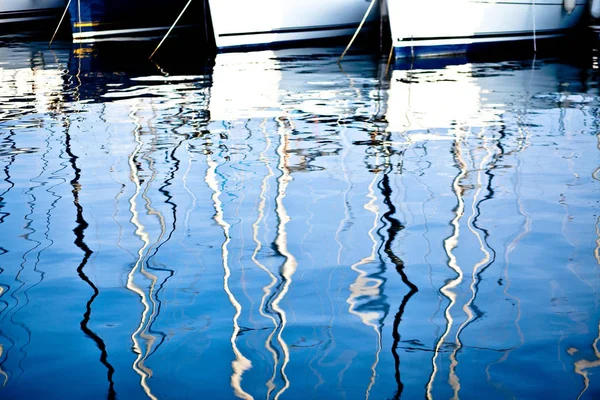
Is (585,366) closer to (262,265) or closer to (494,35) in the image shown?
(262,265)

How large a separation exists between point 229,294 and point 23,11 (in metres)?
31.4

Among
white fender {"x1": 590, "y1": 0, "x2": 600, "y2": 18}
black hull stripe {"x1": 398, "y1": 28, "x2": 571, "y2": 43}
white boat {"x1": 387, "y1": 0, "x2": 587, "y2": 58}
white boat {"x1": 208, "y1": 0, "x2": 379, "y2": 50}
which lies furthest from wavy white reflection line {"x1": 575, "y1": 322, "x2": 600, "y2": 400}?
white boat {"x1": 208, "y1": 0, "x2": 379, "y2": 50}

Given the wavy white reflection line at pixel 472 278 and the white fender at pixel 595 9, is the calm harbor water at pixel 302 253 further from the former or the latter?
the white fender at pixel 595 9

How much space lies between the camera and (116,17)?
26.1m

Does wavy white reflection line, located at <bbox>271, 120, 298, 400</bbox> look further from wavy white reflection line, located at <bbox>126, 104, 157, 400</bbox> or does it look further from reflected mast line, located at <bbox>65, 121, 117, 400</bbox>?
reflected mast line, located at <bbox>65, 121, 117, 400</bbox>

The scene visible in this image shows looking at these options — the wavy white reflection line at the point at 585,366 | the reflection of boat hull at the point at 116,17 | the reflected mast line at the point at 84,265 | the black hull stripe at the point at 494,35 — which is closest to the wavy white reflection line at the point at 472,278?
the wavy white reflection line at the point at 585,366

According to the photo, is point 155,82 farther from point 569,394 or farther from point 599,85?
point 569,394

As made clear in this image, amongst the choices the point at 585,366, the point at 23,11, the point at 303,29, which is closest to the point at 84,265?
the point at 585,366

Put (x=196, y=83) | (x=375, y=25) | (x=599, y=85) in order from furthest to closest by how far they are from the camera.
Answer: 1. (x=375, y=25)
2. (x=196, y=83)
3. (x=599, y=85)

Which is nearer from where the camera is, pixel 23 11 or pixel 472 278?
pixel 472 278

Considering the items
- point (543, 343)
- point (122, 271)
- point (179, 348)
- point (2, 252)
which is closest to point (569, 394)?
point (543, 343)

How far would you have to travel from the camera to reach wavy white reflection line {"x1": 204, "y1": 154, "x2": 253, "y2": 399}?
4055mm

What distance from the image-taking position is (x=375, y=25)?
996 inches

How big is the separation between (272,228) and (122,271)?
1.29 meters
